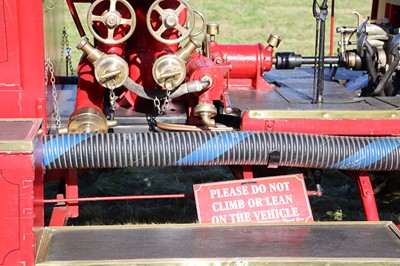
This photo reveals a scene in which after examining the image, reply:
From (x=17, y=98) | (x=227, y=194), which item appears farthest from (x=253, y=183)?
(x=17, y=98)

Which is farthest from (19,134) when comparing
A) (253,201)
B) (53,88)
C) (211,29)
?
(211,29)

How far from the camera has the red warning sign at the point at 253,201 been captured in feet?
9.39

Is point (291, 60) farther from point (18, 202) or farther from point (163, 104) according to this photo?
point (18, 202)

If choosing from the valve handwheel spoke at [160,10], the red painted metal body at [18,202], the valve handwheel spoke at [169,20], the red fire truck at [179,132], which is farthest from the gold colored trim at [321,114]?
the red painted metal body at [18,202]

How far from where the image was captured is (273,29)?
10766 mm

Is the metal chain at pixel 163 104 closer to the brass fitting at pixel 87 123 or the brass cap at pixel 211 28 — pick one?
the brass fitting at pixel 87 123

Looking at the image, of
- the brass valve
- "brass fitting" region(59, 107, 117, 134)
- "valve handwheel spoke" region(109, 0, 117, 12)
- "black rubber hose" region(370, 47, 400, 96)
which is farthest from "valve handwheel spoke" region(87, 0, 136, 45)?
"black rubber hose" region(370, 47, 400, 96)

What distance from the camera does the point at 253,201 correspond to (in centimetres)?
289

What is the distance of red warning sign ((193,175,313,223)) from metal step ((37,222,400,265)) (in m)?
0.16

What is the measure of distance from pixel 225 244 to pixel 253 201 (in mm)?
394

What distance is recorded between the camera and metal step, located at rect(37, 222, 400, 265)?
7.94 feet

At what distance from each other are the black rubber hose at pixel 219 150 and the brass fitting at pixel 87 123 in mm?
134

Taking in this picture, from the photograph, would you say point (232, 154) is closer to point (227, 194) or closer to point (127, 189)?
point (227, 194)

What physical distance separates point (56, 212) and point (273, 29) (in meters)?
8.14
